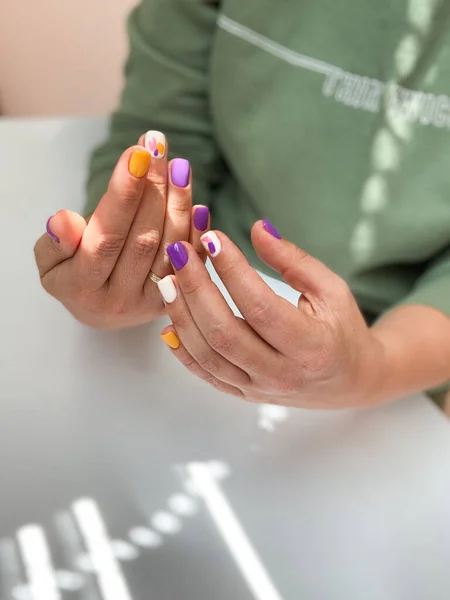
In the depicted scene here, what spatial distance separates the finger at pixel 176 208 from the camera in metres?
0.41

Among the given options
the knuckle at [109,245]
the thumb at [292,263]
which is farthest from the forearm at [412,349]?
the knuckle at [109,245]

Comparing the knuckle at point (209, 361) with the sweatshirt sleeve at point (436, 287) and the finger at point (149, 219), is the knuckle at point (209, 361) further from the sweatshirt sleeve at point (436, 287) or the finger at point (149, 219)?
the sweatshirt sleeve at point (436, 287)

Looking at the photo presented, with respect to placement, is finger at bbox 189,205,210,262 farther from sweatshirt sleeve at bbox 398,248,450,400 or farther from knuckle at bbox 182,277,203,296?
sweatshirt sleeve at bbox 398,248,450,400

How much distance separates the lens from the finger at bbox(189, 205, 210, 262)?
43 centimetres

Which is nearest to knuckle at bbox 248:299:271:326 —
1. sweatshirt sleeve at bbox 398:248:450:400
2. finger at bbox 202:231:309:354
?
finger at bbox 202:231:309:354

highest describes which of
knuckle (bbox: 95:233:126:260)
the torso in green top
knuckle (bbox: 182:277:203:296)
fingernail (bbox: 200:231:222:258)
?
the torso in green top

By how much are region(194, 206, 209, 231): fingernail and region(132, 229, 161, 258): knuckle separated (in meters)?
0.03

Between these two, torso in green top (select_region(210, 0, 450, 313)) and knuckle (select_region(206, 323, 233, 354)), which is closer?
knuckle (select_region(206, 323, 233, 354))

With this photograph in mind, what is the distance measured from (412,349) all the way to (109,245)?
256mm

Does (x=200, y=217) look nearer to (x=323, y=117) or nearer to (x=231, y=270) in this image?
(x=231, y=270)

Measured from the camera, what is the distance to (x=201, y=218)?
16.9 inches

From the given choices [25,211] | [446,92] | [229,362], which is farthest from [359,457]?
[25,211]

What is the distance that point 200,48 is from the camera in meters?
0.63

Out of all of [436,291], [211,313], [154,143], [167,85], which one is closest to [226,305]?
[211,313]
